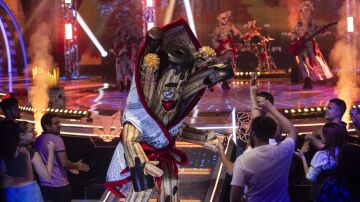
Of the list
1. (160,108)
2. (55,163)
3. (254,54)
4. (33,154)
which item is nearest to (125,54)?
(254,54)

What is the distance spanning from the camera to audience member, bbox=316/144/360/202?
316cm

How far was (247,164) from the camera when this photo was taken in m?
3.84

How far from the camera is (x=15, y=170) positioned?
4.29m

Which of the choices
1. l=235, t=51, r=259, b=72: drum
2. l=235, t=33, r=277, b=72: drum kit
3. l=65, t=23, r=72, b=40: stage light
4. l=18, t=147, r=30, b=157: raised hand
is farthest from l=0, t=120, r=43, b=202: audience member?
l=235, t=51, r=259, b=72: drum

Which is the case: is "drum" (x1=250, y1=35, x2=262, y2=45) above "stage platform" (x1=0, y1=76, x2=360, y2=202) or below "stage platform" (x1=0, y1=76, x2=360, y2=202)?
above

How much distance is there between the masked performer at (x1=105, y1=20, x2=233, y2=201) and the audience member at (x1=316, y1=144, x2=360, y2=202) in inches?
46.6

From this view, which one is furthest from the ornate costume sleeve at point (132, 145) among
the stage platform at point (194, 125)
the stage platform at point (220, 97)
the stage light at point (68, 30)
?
the stage light at point (68, 30)

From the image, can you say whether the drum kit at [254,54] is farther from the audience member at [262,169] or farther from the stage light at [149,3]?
the audience member at [262,169]

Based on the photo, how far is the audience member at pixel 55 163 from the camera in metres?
5.23

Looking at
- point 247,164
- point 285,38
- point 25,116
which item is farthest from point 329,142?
point 285,38

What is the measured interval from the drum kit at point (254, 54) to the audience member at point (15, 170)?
14.2 m

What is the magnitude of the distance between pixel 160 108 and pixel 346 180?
1.50m

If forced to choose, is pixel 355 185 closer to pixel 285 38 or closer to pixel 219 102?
pixel 219 102

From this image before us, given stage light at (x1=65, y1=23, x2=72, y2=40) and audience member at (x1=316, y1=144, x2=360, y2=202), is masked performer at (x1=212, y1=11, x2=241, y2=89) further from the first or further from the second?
audience member at (x1=316, y1=144, x2=360, y2=202)
